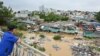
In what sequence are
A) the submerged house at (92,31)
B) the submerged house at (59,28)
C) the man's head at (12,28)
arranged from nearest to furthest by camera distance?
the man's head at (12,28) < the submerged house at (92,31) < the submerged house at (59,28)

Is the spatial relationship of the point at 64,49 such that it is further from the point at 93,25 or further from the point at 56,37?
the point at 93,25

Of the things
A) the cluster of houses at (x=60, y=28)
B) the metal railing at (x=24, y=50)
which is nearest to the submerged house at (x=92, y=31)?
the cluster of houses at (x=60, y=28)

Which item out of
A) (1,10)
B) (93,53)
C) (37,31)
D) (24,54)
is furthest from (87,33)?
(24,54)

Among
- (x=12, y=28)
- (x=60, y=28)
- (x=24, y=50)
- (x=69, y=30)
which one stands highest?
(x=12, y=28)

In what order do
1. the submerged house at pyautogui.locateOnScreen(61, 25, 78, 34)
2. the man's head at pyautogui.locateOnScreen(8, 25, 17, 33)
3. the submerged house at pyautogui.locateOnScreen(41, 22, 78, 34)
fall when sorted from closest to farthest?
the man's head at pyautogui.locateOnScreen(8, 25, 17, 33), the submerged house at pyautogui.locateOnScreen(61, 25, 78, 34), the submerged house at pyautogui.locateOnScreen(41, 22, 78, 34)

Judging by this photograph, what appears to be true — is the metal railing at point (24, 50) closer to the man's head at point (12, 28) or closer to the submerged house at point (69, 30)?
the man's head at point (12, 28)

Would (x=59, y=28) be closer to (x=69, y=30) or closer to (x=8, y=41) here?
(x=69, y=30)

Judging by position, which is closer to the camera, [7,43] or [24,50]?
[7,43]

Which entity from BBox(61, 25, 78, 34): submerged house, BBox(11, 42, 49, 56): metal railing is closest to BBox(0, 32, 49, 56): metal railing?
BBox(11, 42, 49, 56): metal railing

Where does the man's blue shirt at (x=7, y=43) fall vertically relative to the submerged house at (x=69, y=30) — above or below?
above

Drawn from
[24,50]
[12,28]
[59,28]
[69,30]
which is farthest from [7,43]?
[59,28]

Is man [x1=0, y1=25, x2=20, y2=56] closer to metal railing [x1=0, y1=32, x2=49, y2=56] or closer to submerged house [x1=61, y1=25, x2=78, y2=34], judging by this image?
metal railing [x1=0, y1=32, x2=49, y2=56]
